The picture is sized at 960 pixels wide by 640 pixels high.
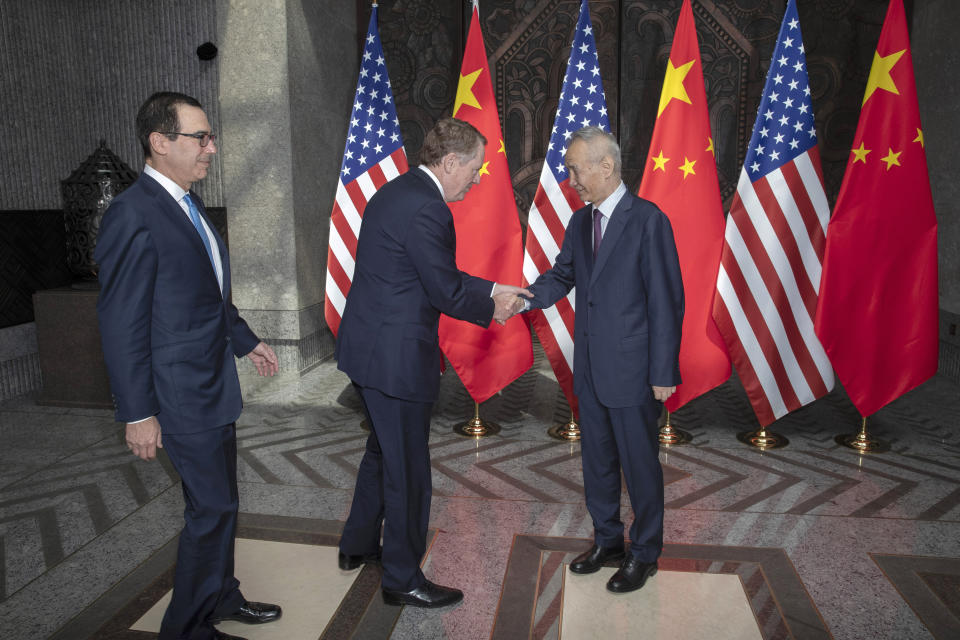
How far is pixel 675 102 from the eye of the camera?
12.7 ft

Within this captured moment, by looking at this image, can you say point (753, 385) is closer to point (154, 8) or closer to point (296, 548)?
point (296, 548)

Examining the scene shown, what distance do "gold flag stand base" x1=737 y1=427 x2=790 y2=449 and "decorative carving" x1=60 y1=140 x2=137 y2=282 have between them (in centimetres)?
452

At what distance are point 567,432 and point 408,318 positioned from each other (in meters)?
2.24

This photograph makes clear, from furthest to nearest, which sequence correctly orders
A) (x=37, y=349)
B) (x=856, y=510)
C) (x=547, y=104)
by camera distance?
(x=547, y=104) → (x=37, y=349) → (x=856, y=510)

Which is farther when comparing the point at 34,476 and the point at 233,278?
the point at 233,278

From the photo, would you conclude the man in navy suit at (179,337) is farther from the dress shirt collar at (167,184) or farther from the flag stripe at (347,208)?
the flag stripe at (347,208)

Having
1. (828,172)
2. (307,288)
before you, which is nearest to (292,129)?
(307,288)

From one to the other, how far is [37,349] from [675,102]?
16.3ft

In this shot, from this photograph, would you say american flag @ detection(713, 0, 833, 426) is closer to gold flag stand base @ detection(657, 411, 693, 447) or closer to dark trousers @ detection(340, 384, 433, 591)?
gold flag stand base @ detection(657, 411, 693, 447)

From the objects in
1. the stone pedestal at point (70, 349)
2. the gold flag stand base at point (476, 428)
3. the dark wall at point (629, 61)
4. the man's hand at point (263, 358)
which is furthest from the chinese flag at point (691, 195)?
the stone pedestal at point (70, 349)

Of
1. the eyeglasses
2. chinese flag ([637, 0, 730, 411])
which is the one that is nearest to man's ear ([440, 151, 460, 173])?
the eyeglasses

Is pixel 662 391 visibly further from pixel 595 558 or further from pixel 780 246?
pixel 780 246

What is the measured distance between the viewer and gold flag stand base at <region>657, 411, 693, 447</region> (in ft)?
13.2

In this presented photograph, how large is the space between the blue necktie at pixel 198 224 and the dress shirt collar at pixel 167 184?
38 mm
